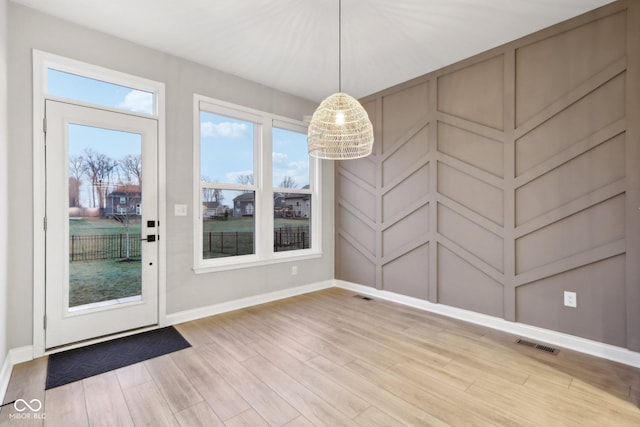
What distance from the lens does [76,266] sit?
8.80 feet

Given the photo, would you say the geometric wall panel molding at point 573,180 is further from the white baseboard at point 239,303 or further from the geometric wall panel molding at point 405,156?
the white baseboard at point 239,303

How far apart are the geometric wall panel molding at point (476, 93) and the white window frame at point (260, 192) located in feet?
6.42

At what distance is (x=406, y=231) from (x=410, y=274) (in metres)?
0.55

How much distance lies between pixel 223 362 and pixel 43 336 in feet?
5.06

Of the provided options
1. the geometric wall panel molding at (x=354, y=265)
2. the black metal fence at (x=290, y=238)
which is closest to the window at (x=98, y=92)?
the black metal fence at (x=290, y=238)

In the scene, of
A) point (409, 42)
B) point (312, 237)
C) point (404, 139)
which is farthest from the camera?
point (312, 237)

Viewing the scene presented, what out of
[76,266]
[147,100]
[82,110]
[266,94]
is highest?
[266,94]

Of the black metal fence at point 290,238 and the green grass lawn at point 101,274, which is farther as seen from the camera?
the black metal fence at point 290,238

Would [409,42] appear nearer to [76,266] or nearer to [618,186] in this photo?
[618,186]

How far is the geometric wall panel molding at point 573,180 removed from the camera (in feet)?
8.09

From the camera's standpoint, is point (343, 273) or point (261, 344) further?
point (343, 273)

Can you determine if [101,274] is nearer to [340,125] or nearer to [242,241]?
[242,241]

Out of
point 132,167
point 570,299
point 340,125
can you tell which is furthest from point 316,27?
point 570,299

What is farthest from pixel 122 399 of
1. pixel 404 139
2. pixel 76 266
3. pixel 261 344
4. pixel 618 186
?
pixel 618 186
